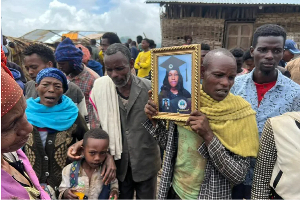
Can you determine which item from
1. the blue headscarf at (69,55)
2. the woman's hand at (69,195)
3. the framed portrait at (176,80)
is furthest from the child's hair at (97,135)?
the blue headscarf at (69,55)

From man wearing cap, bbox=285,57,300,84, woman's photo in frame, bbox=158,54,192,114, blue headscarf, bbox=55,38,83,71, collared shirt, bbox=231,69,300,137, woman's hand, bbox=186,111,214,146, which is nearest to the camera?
woman's hand, bbox=186,111,214,146

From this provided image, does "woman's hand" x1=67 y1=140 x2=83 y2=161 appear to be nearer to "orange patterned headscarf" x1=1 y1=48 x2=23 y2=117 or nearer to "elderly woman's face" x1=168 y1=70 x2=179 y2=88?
"elderly woman's face" x1=168 y1=70 x2=179 y2=88

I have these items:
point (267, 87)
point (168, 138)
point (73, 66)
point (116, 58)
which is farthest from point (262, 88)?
point (73, 66)

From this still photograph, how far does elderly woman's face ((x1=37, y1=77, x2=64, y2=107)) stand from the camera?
2.25 metres

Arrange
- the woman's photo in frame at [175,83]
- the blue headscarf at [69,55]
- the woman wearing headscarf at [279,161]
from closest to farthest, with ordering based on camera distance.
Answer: the woman wearing headscarf at [279,161]
the woman's photo in frame at [175,83]
the blue headscarf at [69,55]

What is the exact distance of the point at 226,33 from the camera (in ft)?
35.6

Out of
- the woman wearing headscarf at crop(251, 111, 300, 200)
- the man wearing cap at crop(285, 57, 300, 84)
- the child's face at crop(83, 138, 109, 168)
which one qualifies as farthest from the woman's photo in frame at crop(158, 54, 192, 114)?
the man wearing cap at crop(285, 57, 300, 84)

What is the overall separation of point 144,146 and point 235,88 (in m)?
1.09

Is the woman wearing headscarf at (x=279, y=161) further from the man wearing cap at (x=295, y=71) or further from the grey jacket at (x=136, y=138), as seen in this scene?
the man wearing cap at (x=295, y=71)

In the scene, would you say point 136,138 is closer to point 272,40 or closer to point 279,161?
point 279,161

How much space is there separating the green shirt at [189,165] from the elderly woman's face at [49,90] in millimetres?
1290

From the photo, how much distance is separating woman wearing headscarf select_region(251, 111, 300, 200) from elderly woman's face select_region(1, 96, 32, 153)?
4.86 ft

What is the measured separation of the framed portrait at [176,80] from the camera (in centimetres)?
168

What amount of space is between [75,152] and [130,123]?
60cm
